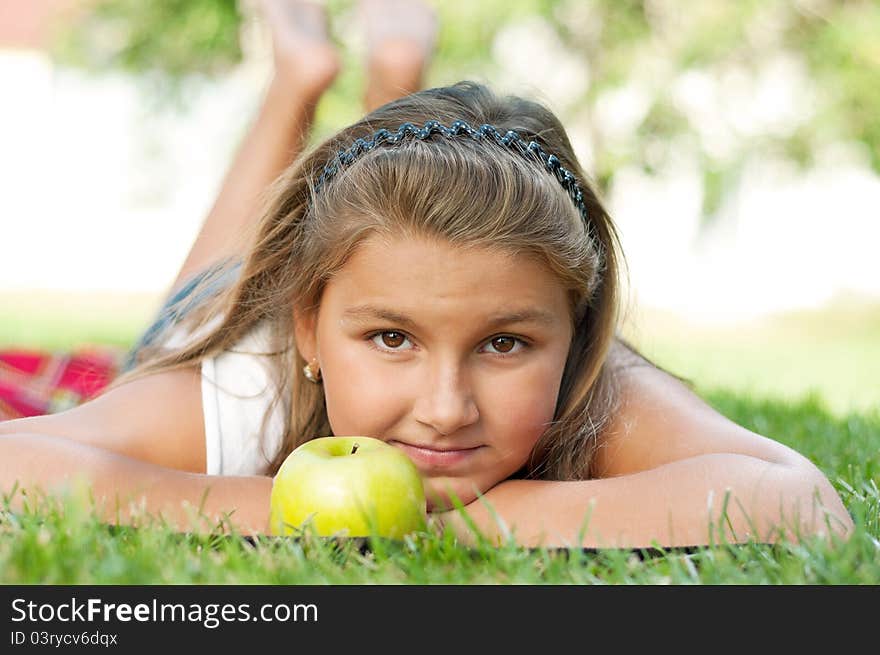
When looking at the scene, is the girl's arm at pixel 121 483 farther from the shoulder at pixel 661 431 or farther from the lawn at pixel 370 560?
the shoulder at pixel 661 431

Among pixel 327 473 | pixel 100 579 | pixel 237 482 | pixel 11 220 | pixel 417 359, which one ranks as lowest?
pixel 100 579

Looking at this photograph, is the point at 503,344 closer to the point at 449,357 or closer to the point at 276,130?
the point at 449,357

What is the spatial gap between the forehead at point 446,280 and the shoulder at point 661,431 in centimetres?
48

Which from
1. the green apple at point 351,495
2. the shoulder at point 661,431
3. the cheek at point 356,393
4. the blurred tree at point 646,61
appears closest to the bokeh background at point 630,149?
the blurred tree at point 646,61

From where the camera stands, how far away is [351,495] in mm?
2160

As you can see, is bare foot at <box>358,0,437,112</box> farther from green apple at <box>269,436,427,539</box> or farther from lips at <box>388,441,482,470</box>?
green apple at <box>269,436,427,539</box>

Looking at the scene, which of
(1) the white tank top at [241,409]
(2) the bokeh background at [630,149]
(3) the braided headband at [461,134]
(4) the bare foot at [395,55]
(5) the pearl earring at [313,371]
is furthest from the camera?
(2) the bokeh background at [630,149]

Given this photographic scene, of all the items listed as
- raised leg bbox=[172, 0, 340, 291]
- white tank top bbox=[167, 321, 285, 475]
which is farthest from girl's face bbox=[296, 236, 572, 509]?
raised leg bbox=[172, 0, 340, 291]

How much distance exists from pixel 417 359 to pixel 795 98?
42.0ft

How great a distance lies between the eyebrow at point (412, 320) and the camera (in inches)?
100

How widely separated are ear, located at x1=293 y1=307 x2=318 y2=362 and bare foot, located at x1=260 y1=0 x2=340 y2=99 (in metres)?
1.89
